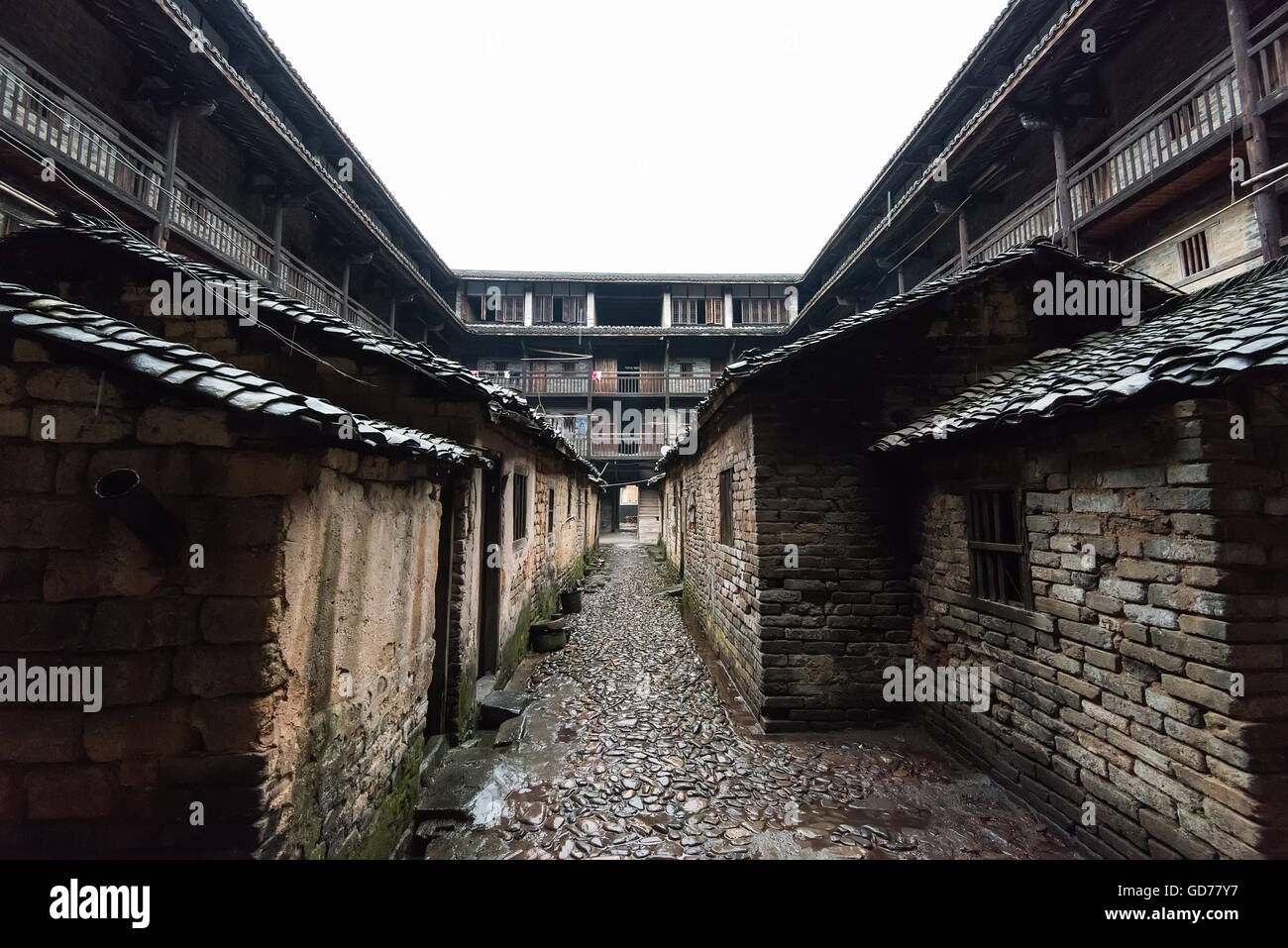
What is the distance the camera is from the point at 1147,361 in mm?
3164

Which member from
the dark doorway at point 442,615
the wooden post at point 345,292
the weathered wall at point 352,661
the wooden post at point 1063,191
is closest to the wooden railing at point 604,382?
the wooden post at point 345,292

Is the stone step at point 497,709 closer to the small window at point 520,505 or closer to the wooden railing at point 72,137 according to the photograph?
the small window at point 520,505

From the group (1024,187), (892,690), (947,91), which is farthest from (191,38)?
(1024,187)

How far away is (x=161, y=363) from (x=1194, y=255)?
1321cm

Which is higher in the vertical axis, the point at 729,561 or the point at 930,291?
the point at 930,291

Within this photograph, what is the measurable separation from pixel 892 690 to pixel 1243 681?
3131 mm

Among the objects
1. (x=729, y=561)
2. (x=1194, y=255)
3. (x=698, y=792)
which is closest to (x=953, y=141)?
(x=1194, y=255)

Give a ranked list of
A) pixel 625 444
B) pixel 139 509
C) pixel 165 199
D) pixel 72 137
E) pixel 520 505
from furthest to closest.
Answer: pixel 625 444 < pixel 165 199 < pixel 520 505 < pixel 72 137 < pixel 139 509

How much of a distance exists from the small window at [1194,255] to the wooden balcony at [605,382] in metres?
18.0

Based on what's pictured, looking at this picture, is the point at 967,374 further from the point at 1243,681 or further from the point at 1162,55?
the point at 1162,55

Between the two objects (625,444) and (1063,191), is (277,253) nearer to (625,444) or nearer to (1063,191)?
(625,444)

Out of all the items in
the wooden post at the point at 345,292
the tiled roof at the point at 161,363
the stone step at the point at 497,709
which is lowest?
the stone step at the point at 497,709

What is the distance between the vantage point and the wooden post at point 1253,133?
21.0 feet

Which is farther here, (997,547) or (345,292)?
(345,292)
